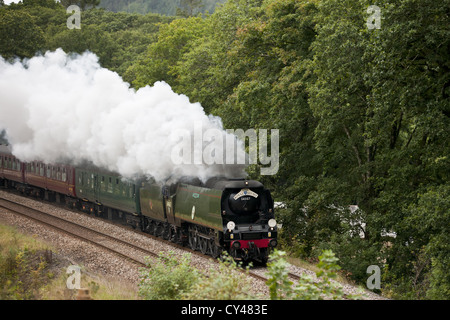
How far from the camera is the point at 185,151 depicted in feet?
60.9

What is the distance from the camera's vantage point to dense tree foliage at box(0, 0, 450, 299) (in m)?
16.0

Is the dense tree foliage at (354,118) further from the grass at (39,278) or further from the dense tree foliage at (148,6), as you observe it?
the dense tree foliage at (148,6)

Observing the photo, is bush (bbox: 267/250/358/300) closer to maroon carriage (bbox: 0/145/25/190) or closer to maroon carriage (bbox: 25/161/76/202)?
maroon carriage (bbox: 25/161/76/202)

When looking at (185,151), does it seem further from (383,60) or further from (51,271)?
(383,60)

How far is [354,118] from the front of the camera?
71.4 ft

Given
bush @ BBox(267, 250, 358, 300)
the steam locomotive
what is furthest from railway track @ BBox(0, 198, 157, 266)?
bush @ BBox(267, 250, 358, 300)

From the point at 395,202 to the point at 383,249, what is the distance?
6.45 feet

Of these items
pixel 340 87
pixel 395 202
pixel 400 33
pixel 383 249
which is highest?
pixel 400 33

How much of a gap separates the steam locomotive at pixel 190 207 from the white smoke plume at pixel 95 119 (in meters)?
0.73

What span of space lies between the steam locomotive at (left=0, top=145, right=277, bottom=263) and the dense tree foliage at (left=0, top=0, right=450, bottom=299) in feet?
13.2
